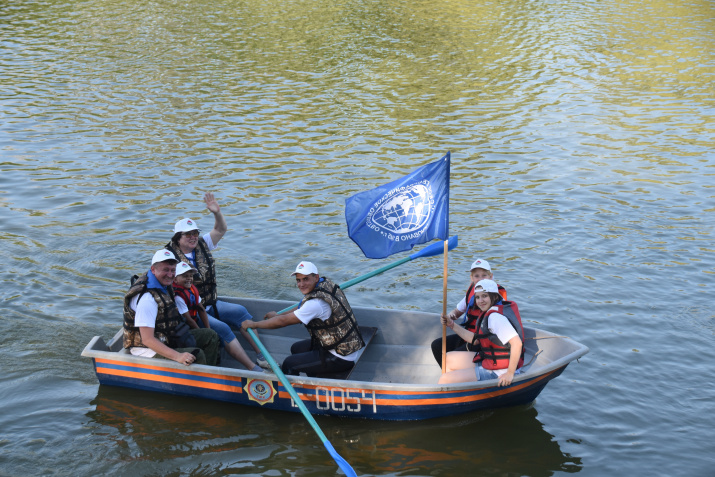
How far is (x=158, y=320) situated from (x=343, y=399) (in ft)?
8.25

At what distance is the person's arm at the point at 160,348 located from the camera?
9.02 meters

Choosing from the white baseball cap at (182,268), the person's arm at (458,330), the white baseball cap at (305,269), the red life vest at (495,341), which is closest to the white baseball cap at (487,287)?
the red life vest at (495,341)

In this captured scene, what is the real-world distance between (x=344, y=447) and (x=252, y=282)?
4.83 meters

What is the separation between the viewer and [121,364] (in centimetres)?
955

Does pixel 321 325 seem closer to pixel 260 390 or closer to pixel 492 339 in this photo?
pixel 260 390

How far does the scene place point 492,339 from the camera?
29.0 ft

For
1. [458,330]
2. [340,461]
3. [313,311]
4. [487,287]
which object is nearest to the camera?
[340,461]

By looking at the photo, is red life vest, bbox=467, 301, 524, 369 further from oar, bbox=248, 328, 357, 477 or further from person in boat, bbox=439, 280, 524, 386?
oar, bbox=248, 328, 357, 477

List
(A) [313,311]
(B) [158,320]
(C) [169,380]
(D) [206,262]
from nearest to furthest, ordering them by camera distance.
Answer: (A) [313,311] → (B) [158,320] → (C) [169,380] → (D) [206,262]

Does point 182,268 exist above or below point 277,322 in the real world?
above

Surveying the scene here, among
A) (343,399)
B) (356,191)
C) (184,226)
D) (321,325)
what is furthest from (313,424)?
(356,191)

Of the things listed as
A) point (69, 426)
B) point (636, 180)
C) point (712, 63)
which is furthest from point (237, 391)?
point (712, 63)

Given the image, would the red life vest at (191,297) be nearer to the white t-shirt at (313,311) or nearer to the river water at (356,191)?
the river water at (356,191)

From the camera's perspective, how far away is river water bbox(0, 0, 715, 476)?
29.8ft
